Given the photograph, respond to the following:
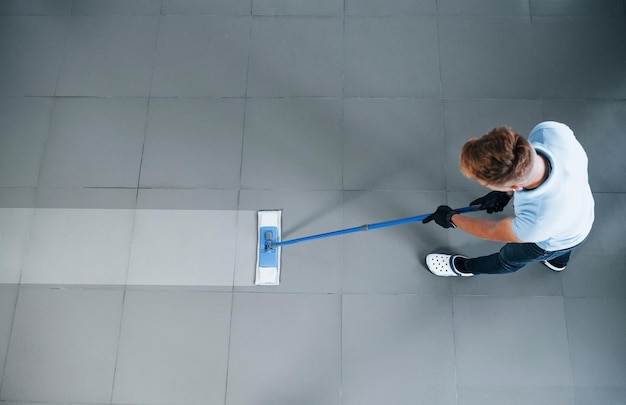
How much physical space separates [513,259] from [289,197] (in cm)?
112

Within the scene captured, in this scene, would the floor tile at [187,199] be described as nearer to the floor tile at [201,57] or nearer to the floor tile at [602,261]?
the floor tile at [201,57]

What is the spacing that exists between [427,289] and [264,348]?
867mm

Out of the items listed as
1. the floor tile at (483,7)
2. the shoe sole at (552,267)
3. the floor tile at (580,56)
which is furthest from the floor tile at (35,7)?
the shoe sole at (552,267)

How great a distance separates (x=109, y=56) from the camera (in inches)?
98.4

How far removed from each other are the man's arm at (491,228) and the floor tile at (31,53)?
239 centimetres

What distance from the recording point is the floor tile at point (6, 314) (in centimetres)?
208

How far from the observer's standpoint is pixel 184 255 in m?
2.18

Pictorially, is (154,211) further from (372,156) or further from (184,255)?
(372,156)

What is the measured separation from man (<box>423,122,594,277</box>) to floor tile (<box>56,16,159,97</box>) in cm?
199

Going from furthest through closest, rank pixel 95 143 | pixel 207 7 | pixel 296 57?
pixel 207 7, pixel 296 57, pixel 95 143

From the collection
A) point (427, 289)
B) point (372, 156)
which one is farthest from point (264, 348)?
point (372, 156)

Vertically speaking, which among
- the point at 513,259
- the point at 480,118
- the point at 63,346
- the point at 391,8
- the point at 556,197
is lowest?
the point at 63,346

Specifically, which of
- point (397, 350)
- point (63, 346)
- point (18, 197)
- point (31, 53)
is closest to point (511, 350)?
point (397, 350)

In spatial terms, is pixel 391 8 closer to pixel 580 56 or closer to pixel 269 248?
pixel 580 56
